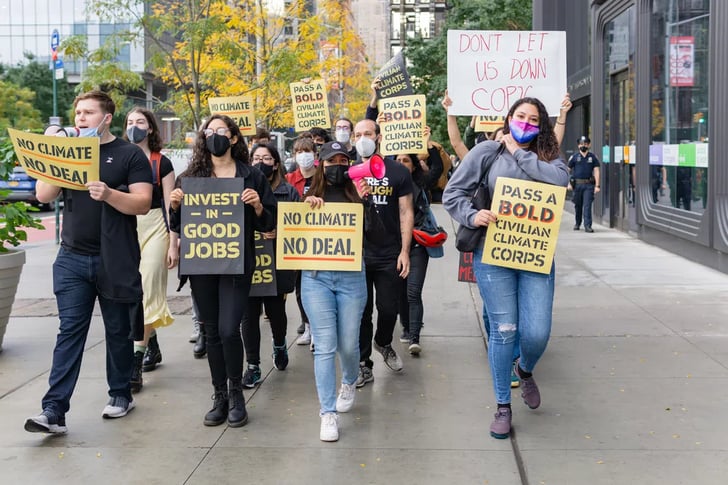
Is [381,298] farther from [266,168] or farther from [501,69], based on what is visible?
[501,69]

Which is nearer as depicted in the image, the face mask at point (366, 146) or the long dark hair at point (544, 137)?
the long dark hair at point (544, 137)

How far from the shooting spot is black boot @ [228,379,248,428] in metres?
5.57

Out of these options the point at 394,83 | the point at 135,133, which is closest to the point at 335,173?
the point at 135,133

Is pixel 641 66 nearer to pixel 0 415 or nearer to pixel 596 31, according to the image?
pixel 596 31

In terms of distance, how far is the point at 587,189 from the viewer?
18422 millimetres

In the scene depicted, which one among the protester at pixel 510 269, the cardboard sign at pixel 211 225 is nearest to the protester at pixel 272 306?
the cardboard sign at pixel 211 225

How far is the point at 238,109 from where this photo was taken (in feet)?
35.7

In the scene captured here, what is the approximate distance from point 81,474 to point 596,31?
18.4 metres

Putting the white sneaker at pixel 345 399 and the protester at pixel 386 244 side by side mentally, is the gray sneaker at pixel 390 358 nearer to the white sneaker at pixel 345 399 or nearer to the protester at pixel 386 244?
the protester at pixel 386 244

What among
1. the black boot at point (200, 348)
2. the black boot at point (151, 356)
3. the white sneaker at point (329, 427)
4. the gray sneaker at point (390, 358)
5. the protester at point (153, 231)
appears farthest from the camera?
the black boot at point (200, 348)

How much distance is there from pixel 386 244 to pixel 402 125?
208 cm

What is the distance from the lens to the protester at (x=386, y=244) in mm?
6363

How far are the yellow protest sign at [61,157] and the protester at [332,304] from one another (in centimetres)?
129

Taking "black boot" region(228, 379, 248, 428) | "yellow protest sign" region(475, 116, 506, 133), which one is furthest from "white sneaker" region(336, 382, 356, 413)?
"yellow protest sign" region(475, 116, 506, 133)
